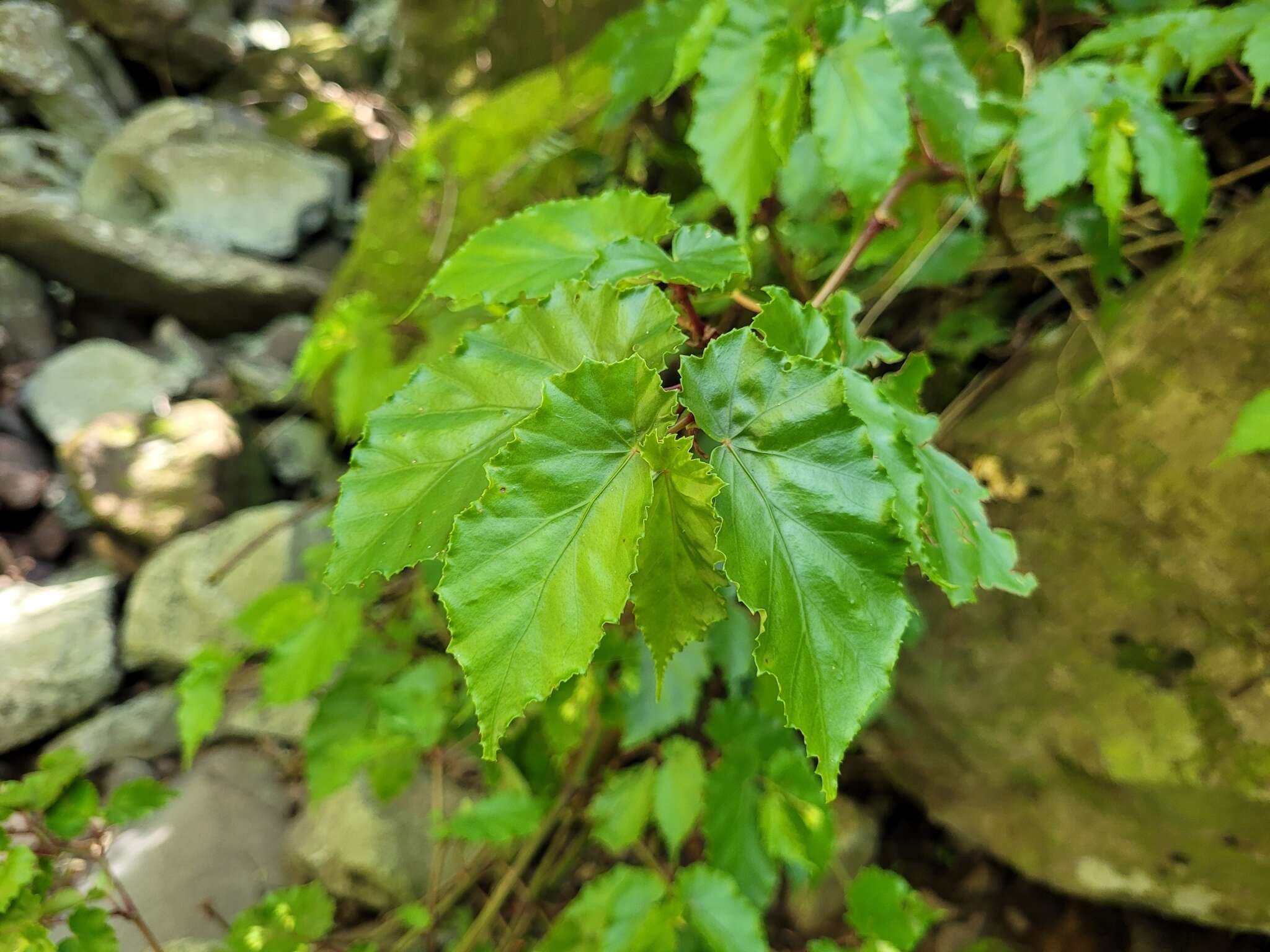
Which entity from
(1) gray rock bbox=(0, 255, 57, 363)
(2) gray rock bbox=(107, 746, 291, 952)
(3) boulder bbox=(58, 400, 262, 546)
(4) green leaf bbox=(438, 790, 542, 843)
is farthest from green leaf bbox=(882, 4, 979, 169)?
(1) gray rock bbox=(0, 255, 57, 363)

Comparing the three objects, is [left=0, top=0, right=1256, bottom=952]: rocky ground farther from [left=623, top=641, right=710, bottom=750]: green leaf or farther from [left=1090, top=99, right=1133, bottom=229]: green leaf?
[left=1090, top=99, right=1133, bottom=229]: green leaf

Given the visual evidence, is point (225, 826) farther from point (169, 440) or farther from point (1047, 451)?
point (1047, 451)

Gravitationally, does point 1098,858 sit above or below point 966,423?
below

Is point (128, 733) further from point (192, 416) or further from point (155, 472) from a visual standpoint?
point (192, 416)

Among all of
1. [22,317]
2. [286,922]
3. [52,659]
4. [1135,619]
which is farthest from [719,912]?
[22,317]

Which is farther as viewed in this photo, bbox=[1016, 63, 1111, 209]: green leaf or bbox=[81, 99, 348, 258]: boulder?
bbox=[81, 99, 348, 258]: boulder

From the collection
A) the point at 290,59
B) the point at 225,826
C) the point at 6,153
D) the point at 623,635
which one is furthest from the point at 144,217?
the point at 623,635

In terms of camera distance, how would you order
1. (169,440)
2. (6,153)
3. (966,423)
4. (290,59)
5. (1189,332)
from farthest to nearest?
(290,59) → (6,153) → (169,440) → (966,423) → (1189,332)
